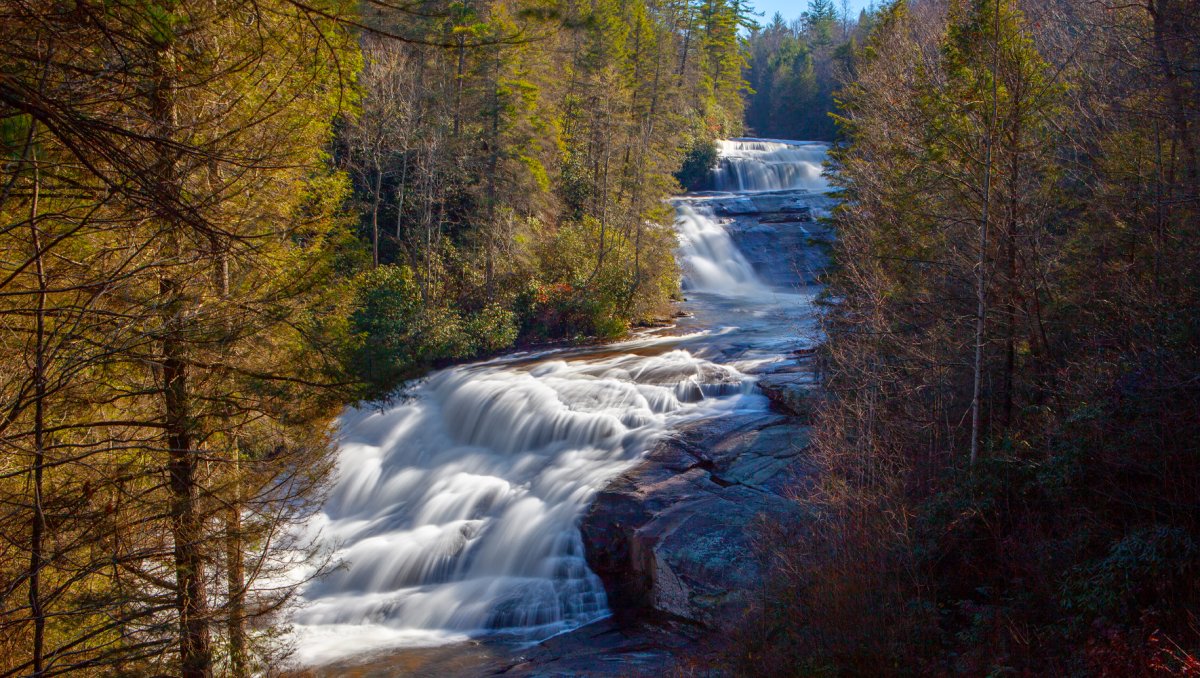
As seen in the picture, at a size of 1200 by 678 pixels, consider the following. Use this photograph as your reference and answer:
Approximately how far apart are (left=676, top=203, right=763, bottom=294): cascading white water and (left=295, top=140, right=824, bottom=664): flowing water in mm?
10445

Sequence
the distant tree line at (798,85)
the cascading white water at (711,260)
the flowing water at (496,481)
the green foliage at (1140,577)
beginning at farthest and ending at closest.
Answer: the distant tree line at (798,85)
the cascading white water at (711,260)
the flowing water at (496,481)
the green foliage at (1140,577)

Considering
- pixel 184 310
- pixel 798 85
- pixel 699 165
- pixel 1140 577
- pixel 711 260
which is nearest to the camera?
pixel 184 310

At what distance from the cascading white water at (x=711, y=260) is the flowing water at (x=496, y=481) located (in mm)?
10445

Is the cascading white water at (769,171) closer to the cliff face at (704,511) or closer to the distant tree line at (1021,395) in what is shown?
the cliff face at (704,511)

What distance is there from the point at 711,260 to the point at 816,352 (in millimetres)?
20404

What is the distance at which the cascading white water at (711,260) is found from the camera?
113 ft

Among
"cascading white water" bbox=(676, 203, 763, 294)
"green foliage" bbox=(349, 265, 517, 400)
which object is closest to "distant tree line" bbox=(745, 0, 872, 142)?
"cascading white water" bbox=(676, 203, 763, 294)

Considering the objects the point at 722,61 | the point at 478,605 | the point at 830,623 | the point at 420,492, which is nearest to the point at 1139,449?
the point at 830,623

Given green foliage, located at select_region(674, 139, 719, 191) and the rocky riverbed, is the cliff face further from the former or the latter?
green foliage, located at select_region(674, 139, 719, 191)

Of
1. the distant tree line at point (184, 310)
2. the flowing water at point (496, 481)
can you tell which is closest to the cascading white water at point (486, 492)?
the flowing water at point (496, 481)

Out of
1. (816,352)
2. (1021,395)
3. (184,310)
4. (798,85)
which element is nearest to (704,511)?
(1021,395)

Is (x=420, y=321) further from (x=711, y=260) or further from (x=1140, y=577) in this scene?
(x=1140, y=577)

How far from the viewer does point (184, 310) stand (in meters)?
6.29

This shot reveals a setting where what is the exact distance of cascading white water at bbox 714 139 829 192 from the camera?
43688mm
